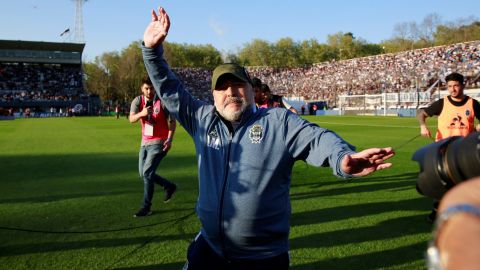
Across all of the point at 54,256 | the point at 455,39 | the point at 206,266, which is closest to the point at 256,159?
the point at 206,266

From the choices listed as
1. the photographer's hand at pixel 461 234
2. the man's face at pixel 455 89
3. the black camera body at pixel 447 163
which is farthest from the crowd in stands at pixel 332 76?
the photographer's hand at pixel 461 234

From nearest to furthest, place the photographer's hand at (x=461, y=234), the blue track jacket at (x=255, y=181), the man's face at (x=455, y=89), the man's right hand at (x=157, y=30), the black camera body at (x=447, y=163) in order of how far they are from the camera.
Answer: the photographer's hand at (x=461, y=234) → the black camera body at (x=447, y=163) → the blue track jacket at (x=255, y=181) → the man's right hand at (x=157, y=30) → the man's face at (x=455, y=89)

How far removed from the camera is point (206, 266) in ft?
9.95

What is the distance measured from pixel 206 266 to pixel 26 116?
68.3 m

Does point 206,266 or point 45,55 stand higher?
point 45,55

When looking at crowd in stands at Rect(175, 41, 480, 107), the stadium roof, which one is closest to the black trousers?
crowd in stands at Rect(175, 41, 480, 107)

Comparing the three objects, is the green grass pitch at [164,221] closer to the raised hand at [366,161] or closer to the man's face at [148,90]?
the man's face at [148,90]

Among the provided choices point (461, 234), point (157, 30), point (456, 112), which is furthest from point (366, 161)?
point (456, 112)

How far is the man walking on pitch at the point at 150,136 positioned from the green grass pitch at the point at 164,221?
18.5 inches

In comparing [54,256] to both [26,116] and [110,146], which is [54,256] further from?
[26,116]

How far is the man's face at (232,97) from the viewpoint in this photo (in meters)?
3.12

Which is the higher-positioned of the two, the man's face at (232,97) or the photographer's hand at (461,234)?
the man's face at (232,97)

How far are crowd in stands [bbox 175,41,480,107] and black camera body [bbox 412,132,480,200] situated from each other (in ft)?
141

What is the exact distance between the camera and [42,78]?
268 ft
